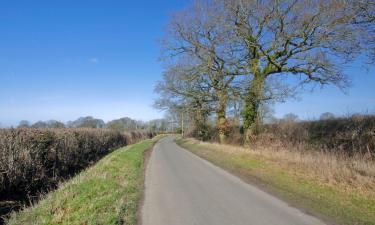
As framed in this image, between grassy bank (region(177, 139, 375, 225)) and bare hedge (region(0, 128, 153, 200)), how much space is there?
8.70m

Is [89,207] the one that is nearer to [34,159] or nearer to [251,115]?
[34,159]

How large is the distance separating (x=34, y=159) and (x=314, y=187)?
38.1 ft

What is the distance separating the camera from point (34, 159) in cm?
1450

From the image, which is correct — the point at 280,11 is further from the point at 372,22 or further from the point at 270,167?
the point at 270,167

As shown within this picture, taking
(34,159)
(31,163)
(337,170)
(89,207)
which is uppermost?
(34,159)

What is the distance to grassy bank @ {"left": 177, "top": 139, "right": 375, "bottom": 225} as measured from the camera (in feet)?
24.8

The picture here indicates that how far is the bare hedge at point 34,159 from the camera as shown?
1232cm

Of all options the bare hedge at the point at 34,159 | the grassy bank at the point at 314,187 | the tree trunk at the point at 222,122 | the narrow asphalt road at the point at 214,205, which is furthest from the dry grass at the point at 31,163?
the tree trunk at the point at 222,122

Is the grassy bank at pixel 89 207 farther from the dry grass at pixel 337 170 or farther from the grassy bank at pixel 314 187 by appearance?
the dry grass at pixel 337 170

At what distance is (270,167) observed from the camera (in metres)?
14.9

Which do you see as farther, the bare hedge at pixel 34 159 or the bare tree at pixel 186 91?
the bare tree at pixel 186 91

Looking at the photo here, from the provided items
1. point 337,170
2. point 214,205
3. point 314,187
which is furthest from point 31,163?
point 337,170

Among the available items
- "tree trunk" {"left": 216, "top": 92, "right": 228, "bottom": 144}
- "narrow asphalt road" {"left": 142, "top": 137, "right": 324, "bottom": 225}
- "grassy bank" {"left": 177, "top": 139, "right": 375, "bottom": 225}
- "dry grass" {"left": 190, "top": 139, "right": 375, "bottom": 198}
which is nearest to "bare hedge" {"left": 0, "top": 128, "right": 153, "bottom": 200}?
"narrow asphalt road" {"left": 142, "top": 137, "right": 324, "bottom": 225}

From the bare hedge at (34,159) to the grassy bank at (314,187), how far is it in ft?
28.5
